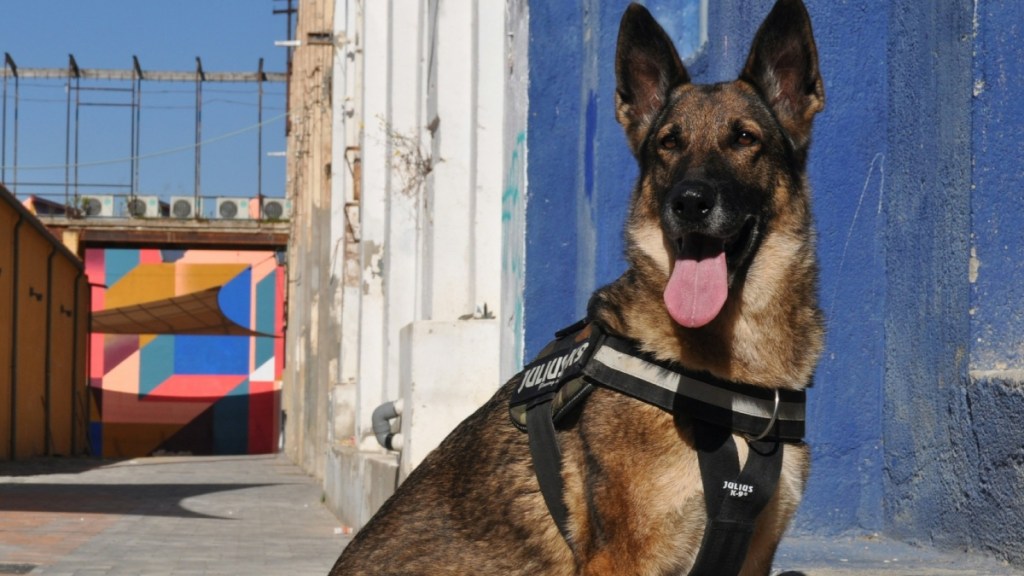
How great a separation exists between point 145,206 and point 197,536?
41.5m

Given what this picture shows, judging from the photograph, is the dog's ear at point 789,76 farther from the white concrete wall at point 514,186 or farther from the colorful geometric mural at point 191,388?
the colorful geometric mural at point 191,388

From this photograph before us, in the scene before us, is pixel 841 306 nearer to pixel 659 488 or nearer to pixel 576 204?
pixel 576 204

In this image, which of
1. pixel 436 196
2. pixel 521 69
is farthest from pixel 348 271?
pixel 521 69

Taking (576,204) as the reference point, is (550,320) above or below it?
below

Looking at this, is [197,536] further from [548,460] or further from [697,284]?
[697,284]

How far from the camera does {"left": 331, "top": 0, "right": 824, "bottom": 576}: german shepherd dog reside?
3582mm

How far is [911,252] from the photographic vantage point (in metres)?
5.66

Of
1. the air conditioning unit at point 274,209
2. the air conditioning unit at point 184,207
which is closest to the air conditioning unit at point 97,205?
the air conditioning unit at point 184,207

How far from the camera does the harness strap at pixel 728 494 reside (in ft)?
11.6

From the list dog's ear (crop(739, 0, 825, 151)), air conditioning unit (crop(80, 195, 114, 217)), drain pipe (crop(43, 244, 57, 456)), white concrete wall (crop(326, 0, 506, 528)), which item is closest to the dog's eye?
dog's ear (crop(739, 0, 825, 151))

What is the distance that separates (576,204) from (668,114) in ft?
10.8

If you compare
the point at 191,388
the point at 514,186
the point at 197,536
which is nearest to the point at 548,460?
the point at 514,186

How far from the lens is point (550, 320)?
24.2 ft

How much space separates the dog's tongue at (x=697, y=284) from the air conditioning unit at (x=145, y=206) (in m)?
49.3
